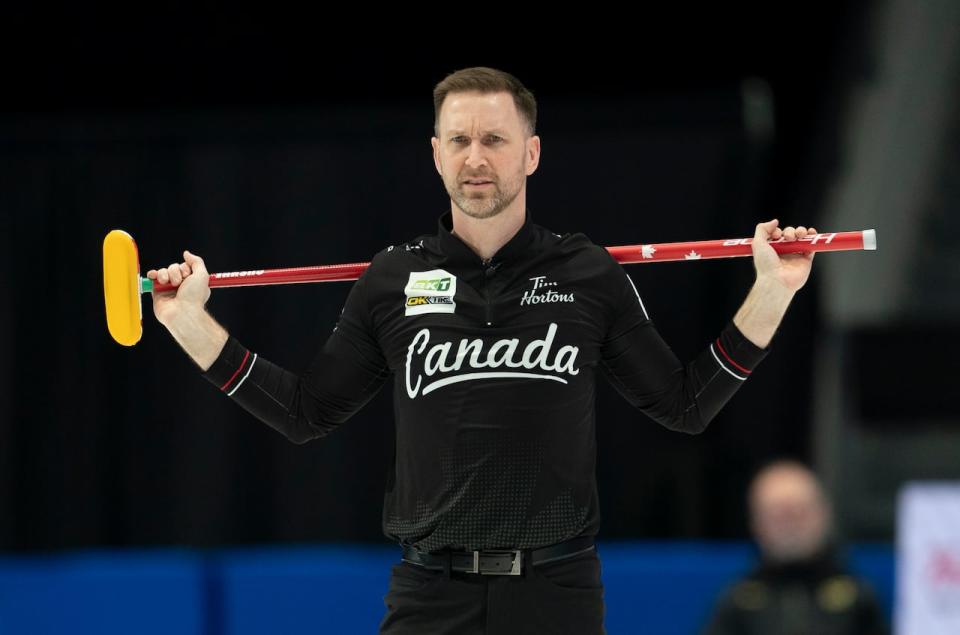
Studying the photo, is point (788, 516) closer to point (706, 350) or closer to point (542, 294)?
point (706, 350)

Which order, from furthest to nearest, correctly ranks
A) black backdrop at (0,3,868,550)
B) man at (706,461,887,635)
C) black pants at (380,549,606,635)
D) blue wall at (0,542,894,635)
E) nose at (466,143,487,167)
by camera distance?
1. black backdrop at (0,3,868,550)
2. blue wall at (0,542,894,635)
3. man at (706,461,887,635)
4. nose at (466,143,487,167)
5. black pants at (380,549,606,635)

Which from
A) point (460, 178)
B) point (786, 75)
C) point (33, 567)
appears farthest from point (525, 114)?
point (786, 75)

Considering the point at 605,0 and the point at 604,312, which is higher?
the point at 605,0

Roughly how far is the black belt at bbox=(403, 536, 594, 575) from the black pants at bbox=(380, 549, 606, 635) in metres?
0.01

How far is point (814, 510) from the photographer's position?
587 cm

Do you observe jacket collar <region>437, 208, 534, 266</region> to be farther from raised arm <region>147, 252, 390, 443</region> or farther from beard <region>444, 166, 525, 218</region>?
raised arm <region>147, 252, 390, 443</region>

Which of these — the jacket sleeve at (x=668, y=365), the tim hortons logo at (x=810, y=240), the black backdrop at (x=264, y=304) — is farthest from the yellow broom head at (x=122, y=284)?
the black backdrop at (x=264, y=304)

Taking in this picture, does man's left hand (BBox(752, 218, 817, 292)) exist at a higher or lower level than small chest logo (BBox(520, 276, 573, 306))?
higher

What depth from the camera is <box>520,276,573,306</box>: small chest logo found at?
3559mm

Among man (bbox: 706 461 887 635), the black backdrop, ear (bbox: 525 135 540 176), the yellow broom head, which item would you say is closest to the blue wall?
man (bbox: 706 461 887 635)

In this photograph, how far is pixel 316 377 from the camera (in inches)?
147

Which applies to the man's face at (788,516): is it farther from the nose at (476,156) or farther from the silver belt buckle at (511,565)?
the nose at (476,156)

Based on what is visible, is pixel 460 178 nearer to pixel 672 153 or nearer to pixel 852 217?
pixel 672 153

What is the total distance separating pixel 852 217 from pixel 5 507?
504 centimetres
